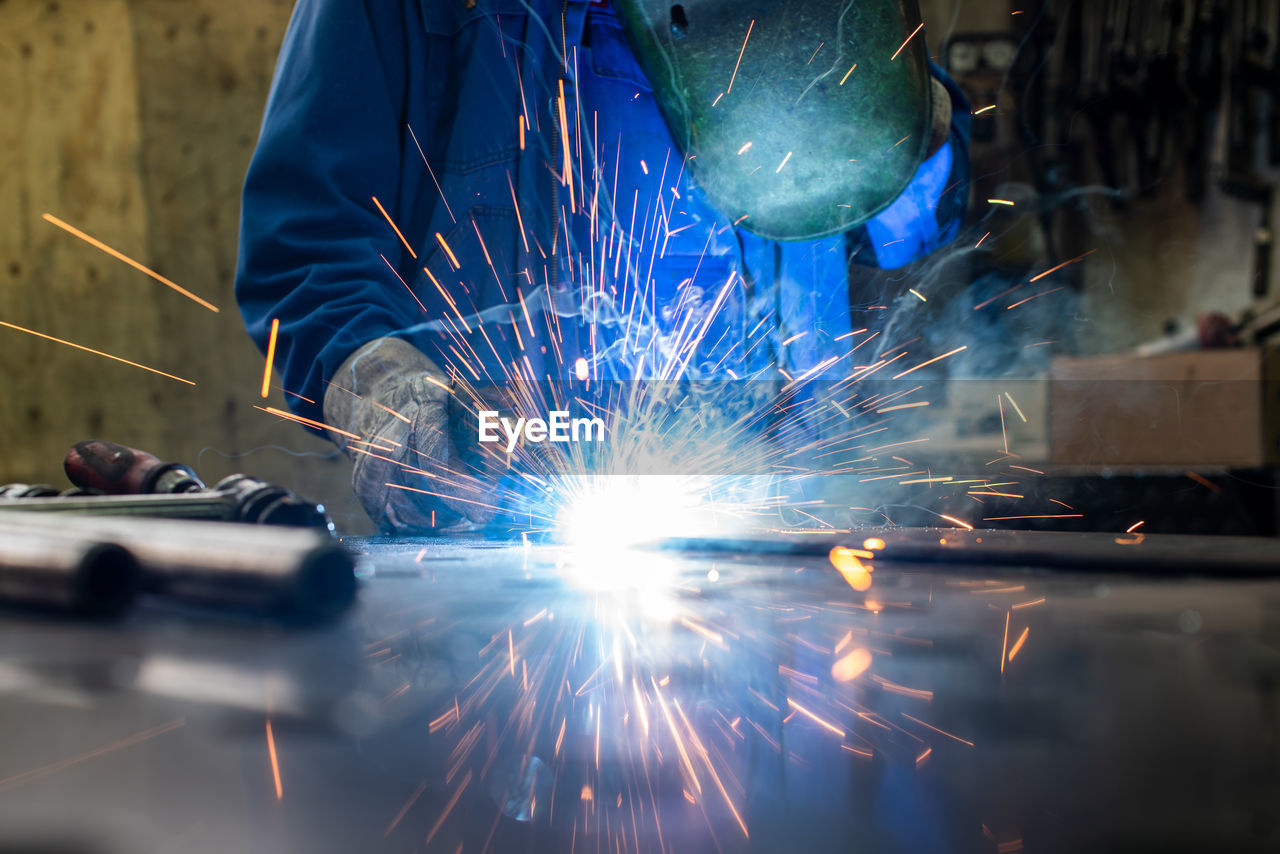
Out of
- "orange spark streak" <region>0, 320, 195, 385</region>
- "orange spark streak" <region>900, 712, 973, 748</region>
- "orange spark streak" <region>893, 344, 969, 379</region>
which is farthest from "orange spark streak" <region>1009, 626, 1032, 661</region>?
"orange spark streak" <region>0, 320, 195, 385</region>

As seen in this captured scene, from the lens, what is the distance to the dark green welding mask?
1027mm

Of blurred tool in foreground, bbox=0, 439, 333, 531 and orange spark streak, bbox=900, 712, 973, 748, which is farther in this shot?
blurred tool in foreground, bbox=0, 439, 333, 531

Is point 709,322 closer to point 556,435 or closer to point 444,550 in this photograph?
point 556,435

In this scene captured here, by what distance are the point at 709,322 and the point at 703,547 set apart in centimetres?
98

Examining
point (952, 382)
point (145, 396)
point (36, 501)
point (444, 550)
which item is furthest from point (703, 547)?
point (145, 396)

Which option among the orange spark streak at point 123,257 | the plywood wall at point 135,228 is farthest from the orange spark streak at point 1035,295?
the orange spark streak at point 123,257

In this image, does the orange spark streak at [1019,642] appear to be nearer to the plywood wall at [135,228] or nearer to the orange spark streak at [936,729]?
the orange spark streak at [936,729]

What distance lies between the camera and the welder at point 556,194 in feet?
3.49

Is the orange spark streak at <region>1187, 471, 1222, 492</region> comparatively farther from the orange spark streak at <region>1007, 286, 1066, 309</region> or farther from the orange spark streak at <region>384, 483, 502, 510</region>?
the orange spark streak at <region>384, 483, 502, 510</region>

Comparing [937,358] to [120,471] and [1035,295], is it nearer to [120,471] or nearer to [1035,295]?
[1035,295]

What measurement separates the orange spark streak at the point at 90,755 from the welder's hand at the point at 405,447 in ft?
2.37

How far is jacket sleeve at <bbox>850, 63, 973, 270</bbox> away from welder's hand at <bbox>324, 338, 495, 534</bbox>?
3.11ft

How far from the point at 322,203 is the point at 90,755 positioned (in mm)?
1228
